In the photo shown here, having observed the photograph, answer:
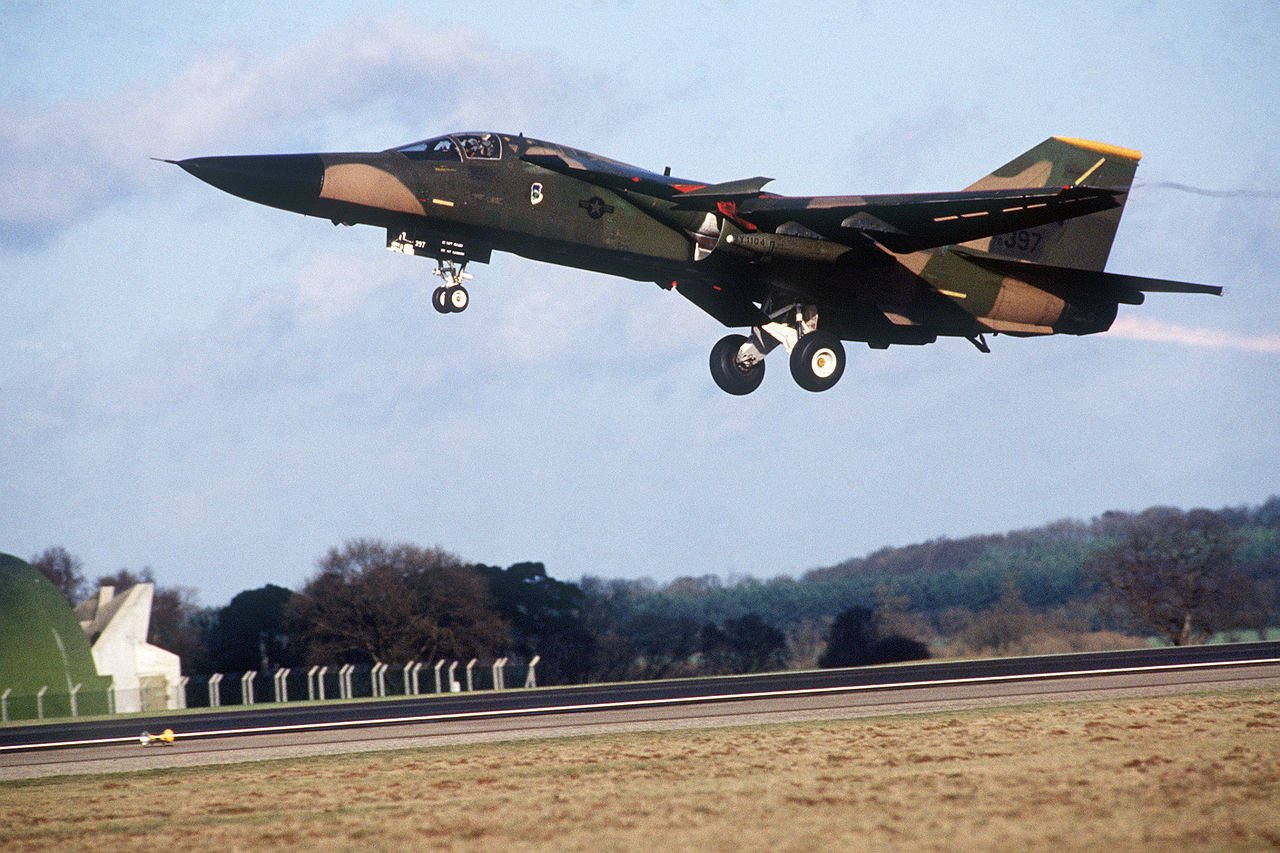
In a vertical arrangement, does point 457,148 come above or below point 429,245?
above

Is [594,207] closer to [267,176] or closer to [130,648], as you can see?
[267,176]

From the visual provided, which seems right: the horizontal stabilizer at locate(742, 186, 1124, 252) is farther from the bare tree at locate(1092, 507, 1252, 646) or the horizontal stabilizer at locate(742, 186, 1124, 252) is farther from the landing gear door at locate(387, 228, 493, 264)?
the bare tree at locate(1092, 507, 1252, 646)

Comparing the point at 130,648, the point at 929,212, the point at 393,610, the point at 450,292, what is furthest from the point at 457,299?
the point at 130,648

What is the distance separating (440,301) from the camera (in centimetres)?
2320

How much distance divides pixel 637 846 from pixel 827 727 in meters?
7.98

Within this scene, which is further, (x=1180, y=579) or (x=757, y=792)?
(x=1180, y=579)

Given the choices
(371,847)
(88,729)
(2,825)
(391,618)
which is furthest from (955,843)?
(391,618)

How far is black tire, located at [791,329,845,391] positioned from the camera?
25.8 metres

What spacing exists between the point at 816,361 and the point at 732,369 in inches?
74.7

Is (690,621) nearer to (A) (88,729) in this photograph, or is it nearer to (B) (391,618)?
(B) (391,618)

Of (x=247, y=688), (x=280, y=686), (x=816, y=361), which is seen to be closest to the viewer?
(x=816, y=361)

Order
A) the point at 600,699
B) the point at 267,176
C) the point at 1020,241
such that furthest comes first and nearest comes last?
the point at 1020,241 < the point at 600,699 < the point at 267,176

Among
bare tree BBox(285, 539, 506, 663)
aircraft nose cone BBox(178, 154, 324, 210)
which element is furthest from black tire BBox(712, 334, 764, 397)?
bare tree BBox(285, 539, 506, 663)

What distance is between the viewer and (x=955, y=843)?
10289 millimetres
